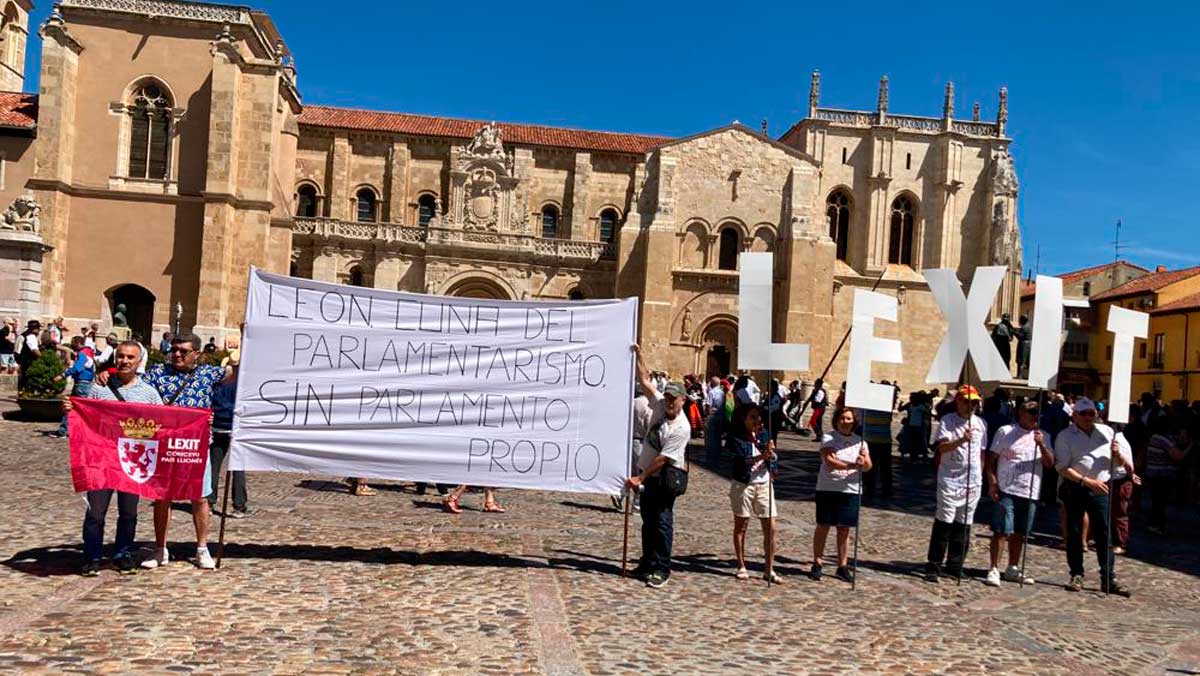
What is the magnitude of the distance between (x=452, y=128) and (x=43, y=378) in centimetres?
2978

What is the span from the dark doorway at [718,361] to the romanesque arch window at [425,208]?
14.4 meters

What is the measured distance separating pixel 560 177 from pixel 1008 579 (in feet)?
127

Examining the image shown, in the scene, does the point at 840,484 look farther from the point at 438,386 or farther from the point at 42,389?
the point at 42,389

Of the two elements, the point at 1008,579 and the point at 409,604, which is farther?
the point at 1008,579

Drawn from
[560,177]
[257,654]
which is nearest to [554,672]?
[257,654]

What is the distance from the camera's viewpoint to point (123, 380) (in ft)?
24.4

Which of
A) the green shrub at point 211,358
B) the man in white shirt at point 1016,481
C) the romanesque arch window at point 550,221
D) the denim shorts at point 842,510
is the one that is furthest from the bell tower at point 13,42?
the man in white shirt at point 1016,481

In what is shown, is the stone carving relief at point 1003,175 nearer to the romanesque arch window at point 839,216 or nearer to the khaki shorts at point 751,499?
the romanesque arch window at point 839,216

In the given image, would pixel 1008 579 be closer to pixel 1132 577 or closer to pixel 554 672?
pixel 1132 577

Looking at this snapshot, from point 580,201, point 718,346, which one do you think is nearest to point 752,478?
point 718,346

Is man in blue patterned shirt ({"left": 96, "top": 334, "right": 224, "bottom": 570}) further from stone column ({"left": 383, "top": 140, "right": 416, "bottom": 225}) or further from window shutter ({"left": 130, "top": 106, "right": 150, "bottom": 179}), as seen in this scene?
stone column ({"left": 383, "top": 140, "right": 416, "bottom": 225})

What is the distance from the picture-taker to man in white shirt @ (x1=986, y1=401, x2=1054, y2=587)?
892 cm

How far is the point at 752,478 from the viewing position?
8.45m

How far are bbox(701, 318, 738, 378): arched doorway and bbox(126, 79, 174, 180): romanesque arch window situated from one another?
73.6 ft
